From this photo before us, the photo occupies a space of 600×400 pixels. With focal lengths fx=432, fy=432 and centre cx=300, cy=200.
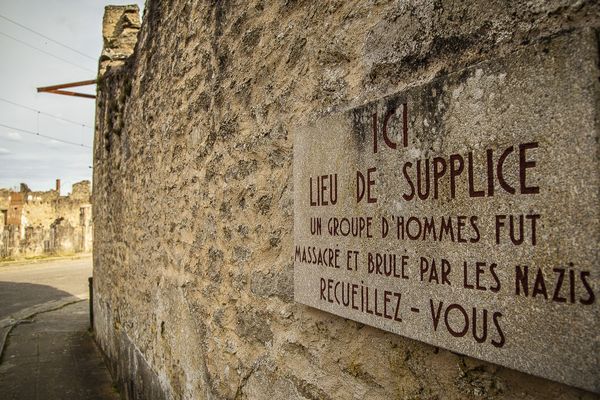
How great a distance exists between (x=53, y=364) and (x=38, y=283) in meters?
8.03

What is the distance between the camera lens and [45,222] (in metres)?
25.2

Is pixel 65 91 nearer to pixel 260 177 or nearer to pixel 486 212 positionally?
pixel 260 177

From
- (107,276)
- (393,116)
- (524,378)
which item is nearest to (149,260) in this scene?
(107,276)

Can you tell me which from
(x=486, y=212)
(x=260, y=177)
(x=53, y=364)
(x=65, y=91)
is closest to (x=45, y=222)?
(x=65, y=91)

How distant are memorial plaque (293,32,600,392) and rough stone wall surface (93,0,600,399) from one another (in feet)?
0.36

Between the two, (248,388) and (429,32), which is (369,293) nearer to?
(429,32)

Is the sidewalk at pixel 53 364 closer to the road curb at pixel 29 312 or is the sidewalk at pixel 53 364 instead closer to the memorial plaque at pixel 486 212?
the road curb at pixel 29 312

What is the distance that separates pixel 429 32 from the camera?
1.27 m

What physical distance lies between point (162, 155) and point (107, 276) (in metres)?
3.23

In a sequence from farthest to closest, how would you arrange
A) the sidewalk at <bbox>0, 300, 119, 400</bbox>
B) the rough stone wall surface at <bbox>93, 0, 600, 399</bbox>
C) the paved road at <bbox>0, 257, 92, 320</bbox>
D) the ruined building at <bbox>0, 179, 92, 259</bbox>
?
the ruined building at <bbox>0, 179, 92, 259</bbox> → the paved road at <bbox>0, 257, 92, 320</bbox> → the sidewalk at <bbox>0, 300, 119, 400</bbox> → the rough stone wall surface at <bbox>93, 0, 600, 399</bbox>

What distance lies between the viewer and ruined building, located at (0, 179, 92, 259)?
1997 centimetres

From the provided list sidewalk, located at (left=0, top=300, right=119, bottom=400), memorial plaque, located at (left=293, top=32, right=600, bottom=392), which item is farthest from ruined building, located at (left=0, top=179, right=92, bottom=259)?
memorial plaque, located at (left=293, top=32, right=600, bottom=392)

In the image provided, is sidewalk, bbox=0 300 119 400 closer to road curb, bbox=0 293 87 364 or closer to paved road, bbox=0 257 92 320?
road curb, bbox=0 293 87 364

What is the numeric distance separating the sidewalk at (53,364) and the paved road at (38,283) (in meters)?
1.69
